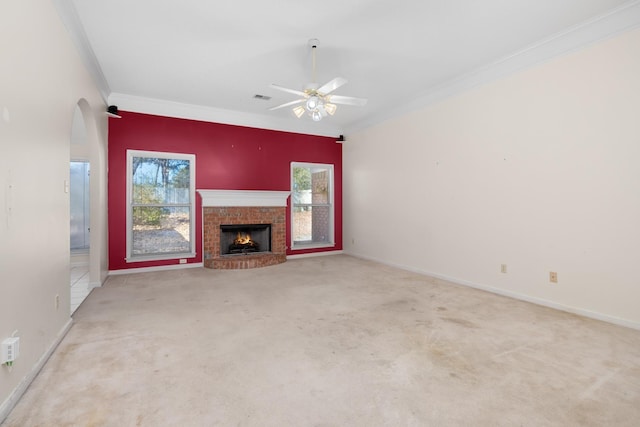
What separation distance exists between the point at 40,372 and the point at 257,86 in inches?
161

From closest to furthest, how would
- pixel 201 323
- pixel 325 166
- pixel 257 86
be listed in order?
1. pixel 201 323
2. pixel 257 86
3. pixel 325 166

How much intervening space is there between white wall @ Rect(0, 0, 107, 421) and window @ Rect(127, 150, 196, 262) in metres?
2.46

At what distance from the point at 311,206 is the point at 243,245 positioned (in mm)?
1778

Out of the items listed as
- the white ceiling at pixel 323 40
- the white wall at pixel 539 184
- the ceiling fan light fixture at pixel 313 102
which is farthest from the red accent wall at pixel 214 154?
the ceiling fan light fixture at pixel 313 102

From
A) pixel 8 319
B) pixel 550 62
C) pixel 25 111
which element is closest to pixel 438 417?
pixel 8 319

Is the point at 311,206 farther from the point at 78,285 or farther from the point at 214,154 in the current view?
the point at 78,285

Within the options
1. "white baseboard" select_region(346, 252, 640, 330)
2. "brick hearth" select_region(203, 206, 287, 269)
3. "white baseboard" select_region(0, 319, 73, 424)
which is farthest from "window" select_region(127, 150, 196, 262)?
"white baseboard" select_region(346, 252, 640, 330)

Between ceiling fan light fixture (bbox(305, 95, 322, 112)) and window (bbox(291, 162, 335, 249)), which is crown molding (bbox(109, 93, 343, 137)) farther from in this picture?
ceiling fan light fixture (bbox(305, 95, 322, 112))

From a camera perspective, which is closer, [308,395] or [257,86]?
[308,395]

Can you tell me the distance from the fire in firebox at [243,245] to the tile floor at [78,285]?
2360mm

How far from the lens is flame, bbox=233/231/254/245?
244 inches

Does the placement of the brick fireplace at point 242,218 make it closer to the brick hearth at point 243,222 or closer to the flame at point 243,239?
the brick hearth at point 243,222

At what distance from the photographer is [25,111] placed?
1.96 m

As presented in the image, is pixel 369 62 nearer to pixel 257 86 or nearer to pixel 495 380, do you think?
pixel 257 86
